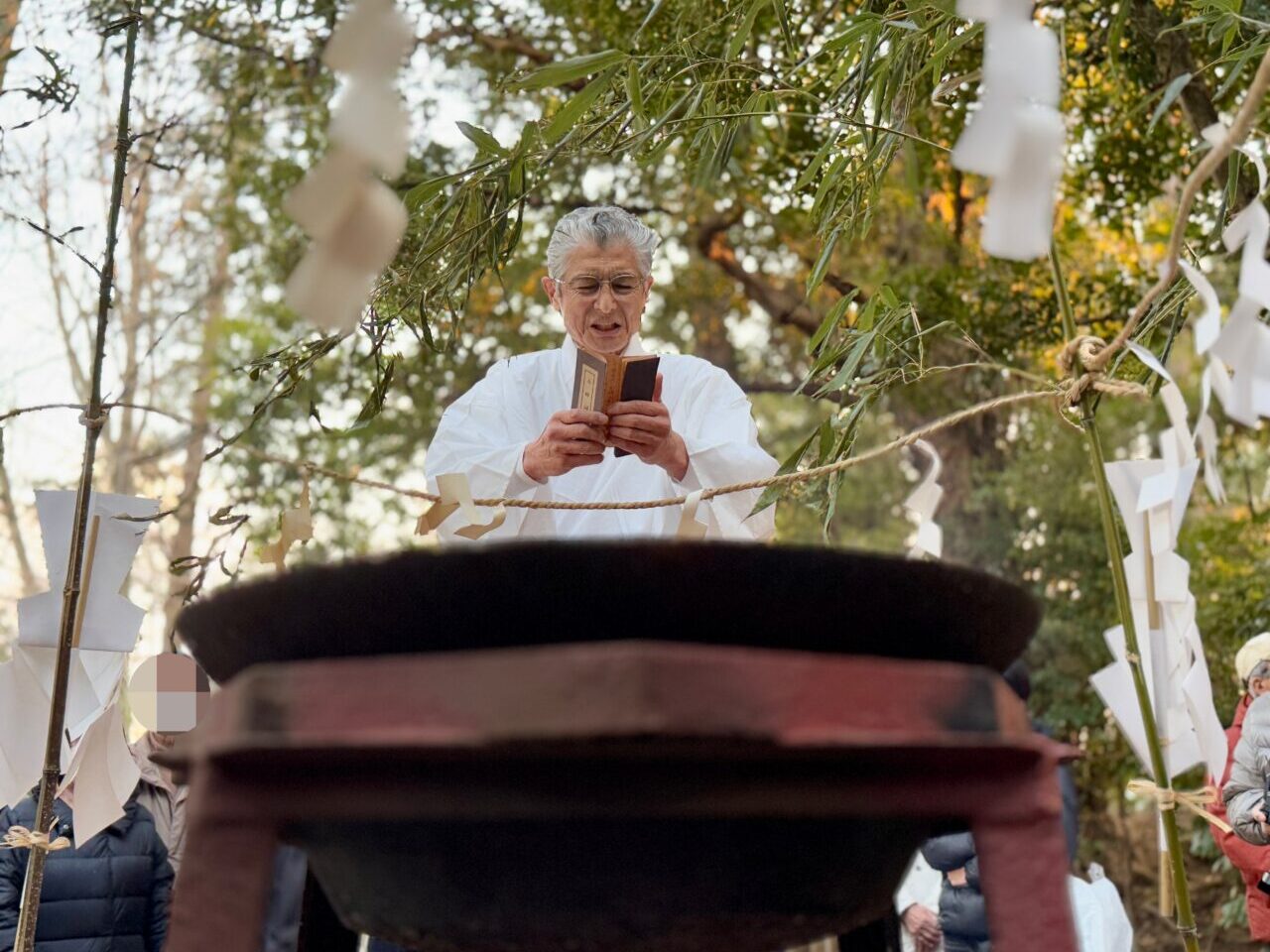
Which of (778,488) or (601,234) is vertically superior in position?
(601,234)

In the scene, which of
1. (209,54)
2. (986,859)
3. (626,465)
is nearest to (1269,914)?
(626,465)

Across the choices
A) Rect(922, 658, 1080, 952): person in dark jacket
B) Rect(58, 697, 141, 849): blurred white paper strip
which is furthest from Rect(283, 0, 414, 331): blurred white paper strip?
Rect(922, 658, 1080, 952): person in dark jacket

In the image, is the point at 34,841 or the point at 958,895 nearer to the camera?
the point at 34,841

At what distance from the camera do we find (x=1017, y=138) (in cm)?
98

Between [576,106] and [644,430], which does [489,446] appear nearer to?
[644,430]

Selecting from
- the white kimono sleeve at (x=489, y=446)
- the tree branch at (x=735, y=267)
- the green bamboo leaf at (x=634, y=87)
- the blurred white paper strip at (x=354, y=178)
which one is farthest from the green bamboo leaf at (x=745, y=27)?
the tree branch at (x=735, y=267)

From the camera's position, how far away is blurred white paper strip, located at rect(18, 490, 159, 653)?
224 centimetres

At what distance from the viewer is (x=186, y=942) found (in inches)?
35.5

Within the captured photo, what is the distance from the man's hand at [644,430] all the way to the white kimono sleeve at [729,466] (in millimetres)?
74

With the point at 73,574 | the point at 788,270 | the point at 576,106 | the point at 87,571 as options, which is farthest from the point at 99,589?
the point at 788,270

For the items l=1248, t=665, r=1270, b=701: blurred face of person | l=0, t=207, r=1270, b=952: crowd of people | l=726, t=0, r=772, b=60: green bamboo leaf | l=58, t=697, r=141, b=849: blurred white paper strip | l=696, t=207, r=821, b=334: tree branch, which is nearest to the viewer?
l=726, t=0, r=772, b=60: green bamboo leaf

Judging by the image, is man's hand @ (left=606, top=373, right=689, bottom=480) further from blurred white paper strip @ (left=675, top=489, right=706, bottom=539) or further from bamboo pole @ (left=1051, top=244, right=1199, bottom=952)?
bamboo pole @ (left=1051, top=244, right=1199, bottom=952)

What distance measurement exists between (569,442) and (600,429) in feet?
0.18

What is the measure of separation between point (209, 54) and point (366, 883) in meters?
7.95
